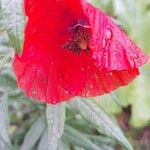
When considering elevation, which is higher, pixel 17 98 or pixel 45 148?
pixel 17 98

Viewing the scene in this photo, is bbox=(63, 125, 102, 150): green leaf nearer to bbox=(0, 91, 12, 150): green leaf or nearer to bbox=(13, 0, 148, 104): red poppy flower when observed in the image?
bbox=(0, 91, 12, 150): green leaf

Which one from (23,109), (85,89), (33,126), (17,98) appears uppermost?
(85,89)

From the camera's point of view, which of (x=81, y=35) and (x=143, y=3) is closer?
(x=81, y=35)

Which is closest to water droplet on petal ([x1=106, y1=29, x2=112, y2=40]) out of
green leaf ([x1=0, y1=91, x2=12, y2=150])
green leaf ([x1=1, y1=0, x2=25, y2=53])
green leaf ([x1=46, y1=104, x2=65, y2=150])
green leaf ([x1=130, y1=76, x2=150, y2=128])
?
green leaf ([x1=1, y1=0, x2=25, y2=53])

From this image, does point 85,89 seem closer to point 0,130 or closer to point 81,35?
point 81,35

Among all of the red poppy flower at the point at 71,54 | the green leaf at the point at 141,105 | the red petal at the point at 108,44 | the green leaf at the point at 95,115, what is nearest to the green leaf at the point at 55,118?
the green leaf at the point at 95,115

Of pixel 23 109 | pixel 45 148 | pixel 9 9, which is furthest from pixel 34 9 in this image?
pixel 23 109
